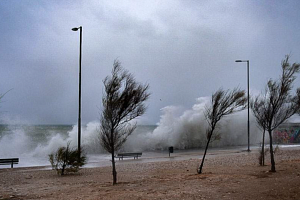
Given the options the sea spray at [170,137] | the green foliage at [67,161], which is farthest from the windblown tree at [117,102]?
the sea spray at [170,137]

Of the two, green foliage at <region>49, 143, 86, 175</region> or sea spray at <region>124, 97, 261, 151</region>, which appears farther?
sea spray at <region>124, 97, 261, 151</region>

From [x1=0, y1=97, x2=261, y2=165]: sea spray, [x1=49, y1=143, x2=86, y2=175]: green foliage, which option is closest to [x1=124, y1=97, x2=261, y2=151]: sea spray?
[x1=0, y1=97, x2=261, y2=165]: sea spray

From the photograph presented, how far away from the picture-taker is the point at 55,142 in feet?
145

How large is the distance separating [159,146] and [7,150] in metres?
21.8

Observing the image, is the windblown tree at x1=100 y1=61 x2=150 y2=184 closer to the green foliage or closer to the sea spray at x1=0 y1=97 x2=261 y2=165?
the green foliage

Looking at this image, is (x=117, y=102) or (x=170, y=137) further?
(x=170, y=137)

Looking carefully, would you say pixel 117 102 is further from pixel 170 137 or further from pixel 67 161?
pixel 170 137

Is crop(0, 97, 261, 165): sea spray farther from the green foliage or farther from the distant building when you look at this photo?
the green foliage

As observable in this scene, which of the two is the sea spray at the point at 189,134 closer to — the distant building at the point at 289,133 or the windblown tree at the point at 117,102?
the distant building at the point at 289,133

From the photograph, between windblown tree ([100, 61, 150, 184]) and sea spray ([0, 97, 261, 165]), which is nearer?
windblown tree ([100, 61, 150, 184])

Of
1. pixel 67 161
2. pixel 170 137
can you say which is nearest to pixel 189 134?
pixel 170 137

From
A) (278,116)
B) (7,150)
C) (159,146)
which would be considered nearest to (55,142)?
(7,150)

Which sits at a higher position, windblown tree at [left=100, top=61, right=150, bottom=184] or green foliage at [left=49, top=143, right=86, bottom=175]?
windblown tree at [left=100, top=61, right=150, bottom=184]

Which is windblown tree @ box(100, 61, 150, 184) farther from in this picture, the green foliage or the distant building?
the distant building
